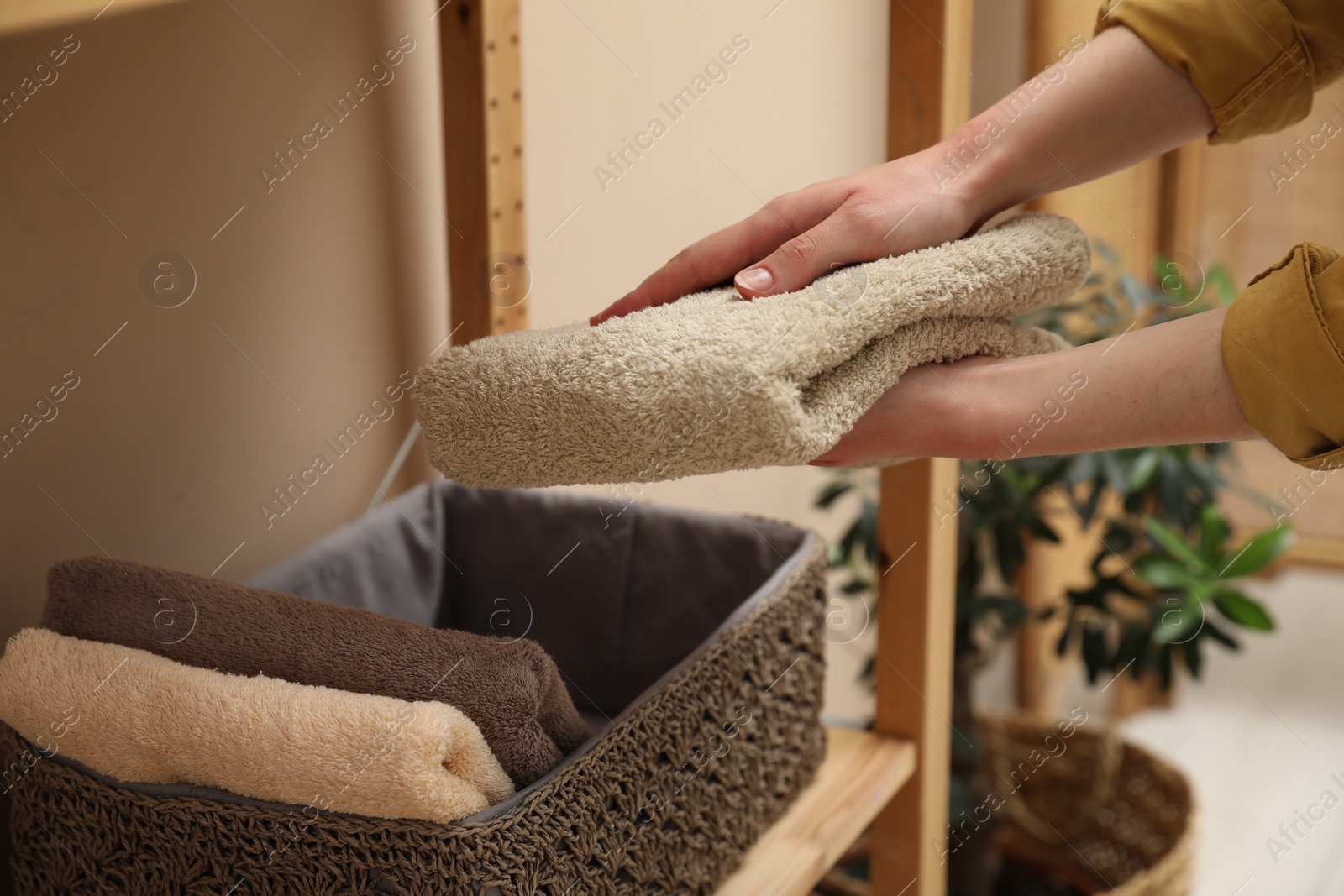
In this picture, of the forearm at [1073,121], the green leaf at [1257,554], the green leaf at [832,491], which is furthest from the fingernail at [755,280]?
the green leaf at [1257,554]

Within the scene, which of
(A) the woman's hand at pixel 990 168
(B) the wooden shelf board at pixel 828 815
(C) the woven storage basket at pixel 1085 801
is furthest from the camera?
(C) the woven storage basket at pixel 1085 801

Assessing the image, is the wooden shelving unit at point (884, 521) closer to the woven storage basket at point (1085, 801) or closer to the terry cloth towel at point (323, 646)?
the terry cloth towel at point (323, 646)

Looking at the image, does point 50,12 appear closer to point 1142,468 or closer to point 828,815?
point 828,815

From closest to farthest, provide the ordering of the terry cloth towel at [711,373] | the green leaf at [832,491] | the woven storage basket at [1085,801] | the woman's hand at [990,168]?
the terry cloth towel at [711,373] → the woman's hand at [990,168] → the green leaf at [832,491] → the woven storage basket at [1085,801]

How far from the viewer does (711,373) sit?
1.26 feet

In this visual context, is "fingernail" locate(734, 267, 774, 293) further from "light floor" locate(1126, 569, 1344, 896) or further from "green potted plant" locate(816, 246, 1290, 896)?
"light floor" locate(1126, 569, 1344, 896)

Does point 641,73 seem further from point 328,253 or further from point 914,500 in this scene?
point 914,500

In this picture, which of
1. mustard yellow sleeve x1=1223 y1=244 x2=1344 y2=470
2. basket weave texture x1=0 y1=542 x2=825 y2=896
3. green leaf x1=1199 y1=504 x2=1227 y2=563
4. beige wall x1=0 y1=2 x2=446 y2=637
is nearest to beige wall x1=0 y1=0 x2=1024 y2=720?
beige wall x1=0 y1=2 x2=446 y2=637

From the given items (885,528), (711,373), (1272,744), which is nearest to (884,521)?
(885,528)

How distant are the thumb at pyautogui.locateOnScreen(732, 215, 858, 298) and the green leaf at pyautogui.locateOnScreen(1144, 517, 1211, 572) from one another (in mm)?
916

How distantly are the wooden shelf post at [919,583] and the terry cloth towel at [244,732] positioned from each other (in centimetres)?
40

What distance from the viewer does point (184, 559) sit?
527mm

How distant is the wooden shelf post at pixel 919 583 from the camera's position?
0.67m

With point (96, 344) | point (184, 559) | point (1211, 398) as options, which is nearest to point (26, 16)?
point (96, 344)
